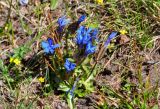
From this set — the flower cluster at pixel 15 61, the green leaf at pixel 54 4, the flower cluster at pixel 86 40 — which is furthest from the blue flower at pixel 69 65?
the green leaf at pixel 54 4

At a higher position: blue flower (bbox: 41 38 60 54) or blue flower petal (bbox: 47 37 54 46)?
blue flower petal (bbox: 47 37 54 46)

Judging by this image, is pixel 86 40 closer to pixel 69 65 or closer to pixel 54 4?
pixel 69 65

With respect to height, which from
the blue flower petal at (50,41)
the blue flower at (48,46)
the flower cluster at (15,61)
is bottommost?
the flower cluster at (15,61)

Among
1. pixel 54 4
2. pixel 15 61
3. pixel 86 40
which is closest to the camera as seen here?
pixel 86 40

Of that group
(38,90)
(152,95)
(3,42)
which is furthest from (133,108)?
(3,42)

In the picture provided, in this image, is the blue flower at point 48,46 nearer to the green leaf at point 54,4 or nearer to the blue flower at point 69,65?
the blue flower at point 69,65

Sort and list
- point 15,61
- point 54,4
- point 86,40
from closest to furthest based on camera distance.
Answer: point 86,40
point 15,61
point 54,4

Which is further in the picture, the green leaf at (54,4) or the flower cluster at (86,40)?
the green leaf at (54,4)

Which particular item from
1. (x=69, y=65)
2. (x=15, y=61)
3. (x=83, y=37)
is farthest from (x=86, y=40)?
(x=15, y=61)

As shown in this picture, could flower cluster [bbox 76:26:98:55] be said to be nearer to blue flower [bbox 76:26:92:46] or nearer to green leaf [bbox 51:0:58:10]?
blue flower [bbox 76:26:92:46]

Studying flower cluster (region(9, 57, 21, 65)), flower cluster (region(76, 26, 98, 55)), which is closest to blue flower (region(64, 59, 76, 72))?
flower cluster (region(76, 26, 98, 55))

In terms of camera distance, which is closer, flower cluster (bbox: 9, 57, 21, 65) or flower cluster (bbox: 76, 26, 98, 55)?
flower cluster (bbox: 76, 26, 98, 55)

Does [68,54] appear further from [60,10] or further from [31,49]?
[60,10]
